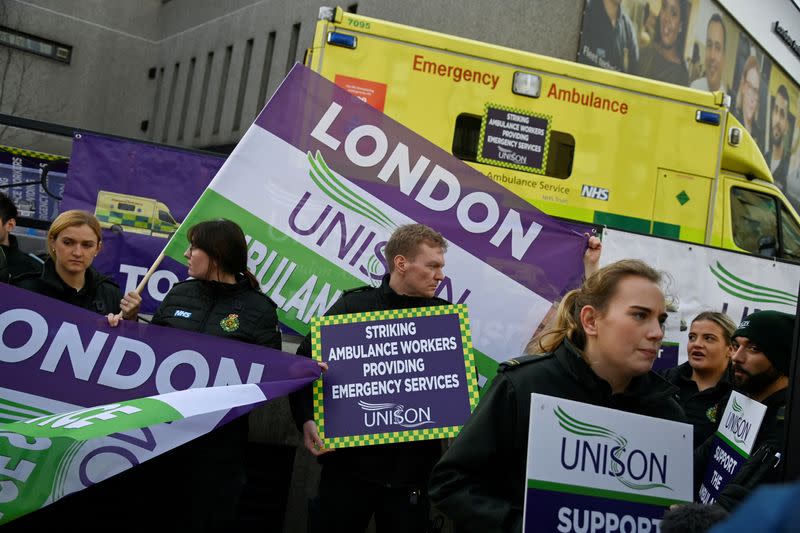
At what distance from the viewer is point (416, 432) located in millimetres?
4293

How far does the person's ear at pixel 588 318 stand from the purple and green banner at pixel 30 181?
4857mm

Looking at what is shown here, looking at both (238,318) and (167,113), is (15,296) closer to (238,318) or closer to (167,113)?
Result: (238,318)

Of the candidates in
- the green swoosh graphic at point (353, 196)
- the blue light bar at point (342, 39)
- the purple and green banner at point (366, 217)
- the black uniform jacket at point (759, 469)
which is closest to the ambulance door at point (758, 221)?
the blue light bar at point (342, 39)

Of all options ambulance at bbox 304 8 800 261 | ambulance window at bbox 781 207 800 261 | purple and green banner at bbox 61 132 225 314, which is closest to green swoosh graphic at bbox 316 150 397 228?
purple and green banner at bbox 61 132 225 314

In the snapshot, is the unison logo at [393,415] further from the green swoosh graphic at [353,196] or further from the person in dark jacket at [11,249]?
the person in dark jacket at [11,249]

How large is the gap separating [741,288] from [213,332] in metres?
3.98

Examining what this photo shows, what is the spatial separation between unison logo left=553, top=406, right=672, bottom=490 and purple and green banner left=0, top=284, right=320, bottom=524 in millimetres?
1782

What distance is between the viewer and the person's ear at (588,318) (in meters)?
2.98

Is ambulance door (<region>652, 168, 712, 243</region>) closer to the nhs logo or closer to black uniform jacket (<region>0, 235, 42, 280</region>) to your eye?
the nhs logo

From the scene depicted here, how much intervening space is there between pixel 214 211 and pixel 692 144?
5.33 metres

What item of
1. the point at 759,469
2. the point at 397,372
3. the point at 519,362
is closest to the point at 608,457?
the point at 519,362

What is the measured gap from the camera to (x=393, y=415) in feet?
14.1

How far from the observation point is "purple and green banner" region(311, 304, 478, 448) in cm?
432

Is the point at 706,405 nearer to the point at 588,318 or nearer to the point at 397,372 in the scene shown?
the point at 397,372
